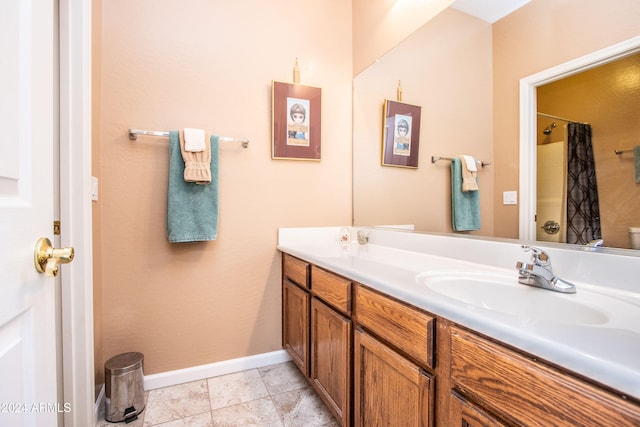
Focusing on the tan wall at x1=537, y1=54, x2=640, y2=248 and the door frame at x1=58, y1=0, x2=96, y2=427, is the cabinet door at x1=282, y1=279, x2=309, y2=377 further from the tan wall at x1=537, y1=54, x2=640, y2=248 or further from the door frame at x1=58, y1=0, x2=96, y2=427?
the tan wall at x1=537, y1=54, x2=640, y2=248

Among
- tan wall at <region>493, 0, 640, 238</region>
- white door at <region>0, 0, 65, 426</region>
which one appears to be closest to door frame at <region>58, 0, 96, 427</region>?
white door at <region>0, 0, 65, 426</region>

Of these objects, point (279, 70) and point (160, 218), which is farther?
point (279, 70)

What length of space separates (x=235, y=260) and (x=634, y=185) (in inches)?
70.7

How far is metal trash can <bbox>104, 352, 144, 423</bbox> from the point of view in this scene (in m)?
1.43

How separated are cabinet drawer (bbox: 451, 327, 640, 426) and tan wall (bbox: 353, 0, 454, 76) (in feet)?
5.12

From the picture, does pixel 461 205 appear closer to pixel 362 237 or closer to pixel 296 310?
pixel 362 237

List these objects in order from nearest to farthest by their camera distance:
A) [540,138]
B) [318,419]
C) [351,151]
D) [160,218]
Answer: [540,138], [318,419], [160,218], [351,151]

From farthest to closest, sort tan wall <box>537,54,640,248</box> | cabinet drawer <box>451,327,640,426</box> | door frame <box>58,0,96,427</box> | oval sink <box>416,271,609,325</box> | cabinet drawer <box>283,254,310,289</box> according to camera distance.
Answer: cabinet drawer <box>283,254,310,289</box>, door frame <box>58,0,96,427</box>, tan wall <box>537,54,640,248</box>, oval sink <box>416,271,609,325</box>, cabinet drawer <box>451,327,640,426</box>

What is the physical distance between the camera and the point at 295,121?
197cm

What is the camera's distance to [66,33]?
44.6 inches

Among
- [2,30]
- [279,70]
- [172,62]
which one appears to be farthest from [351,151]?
[2,30]

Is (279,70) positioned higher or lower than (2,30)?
higher

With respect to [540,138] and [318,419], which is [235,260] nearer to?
[318,419]

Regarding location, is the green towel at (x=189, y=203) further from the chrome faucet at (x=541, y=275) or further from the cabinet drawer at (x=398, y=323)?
the chrome faucet at (x=541, y=275)
